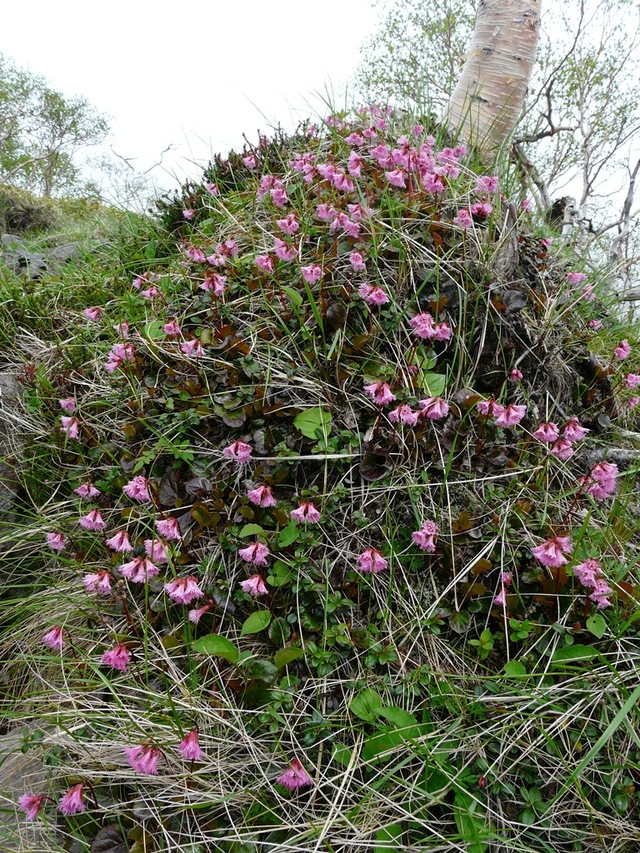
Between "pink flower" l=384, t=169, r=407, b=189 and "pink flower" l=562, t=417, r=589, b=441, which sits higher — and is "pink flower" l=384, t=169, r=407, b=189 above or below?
above

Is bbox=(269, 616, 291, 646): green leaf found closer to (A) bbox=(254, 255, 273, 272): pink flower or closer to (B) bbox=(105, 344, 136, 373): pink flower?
(B) bbox=(105, 344, 136, 373): pink flower

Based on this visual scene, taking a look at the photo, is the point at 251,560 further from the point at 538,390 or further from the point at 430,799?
the point at 538,390

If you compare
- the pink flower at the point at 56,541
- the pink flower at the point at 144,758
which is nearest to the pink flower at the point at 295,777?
the pink flower at the point at 144,758

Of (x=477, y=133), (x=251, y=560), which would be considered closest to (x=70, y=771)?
(x=251, y=560)

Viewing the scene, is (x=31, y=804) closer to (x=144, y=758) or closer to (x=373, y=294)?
(x=144, y=758)

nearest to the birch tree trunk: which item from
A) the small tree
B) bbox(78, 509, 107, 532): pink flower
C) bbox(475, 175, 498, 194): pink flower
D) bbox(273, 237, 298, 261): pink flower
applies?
bbox(475, 175, 498, 194): pink flower

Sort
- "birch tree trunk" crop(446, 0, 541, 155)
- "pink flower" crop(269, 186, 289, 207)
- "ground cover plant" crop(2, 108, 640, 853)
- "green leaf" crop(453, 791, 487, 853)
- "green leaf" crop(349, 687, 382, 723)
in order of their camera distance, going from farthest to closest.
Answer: "birch tree trunk" crop(446, 0, 541, 155) < "pink flower" crop(269, 186, 289, 207) < "green leaf" crop(349, 687, 382, 723) < "ground cover plant" crop(2, 108, 640, 853) < "green leaf" crop(453, 791, 487, 853)

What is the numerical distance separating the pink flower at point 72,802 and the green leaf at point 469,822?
3.53 ft

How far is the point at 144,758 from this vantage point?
140cm

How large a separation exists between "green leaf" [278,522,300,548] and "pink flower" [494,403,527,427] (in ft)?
3.14

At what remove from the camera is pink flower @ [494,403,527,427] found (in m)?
2.02

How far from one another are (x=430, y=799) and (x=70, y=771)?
1100mm

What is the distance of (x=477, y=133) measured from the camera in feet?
13.3

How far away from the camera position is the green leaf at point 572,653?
1.62 metres
